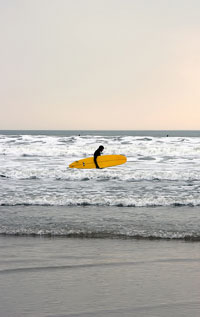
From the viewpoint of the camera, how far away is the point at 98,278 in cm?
611

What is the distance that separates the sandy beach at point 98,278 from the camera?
5000 millimetres

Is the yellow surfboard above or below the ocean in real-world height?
above

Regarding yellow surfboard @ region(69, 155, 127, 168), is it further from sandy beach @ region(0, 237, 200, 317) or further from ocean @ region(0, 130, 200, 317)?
sandy beach @ region(0, 237, 200, 317)

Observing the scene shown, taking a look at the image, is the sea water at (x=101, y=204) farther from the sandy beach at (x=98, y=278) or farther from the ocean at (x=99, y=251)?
the sandy beach at (x=98, y=278)

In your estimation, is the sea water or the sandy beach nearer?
the sandy beach

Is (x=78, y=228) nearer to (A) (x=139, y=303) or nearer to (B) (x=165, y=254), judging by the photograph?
(B) (x=165, y=254)

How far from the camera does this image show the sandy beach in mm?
5000

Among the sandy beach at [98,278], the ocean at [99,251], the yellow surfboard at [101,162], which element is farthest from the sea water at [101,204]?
the yellow surfboard at [101,162]

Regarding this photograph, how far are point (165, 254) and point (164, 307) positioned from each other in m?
2.43

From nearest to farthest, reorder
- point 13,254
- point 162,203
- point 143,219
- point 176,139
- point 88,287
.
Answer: point 88,287, point 13,254, point 143,219, point 162,203, point 176,139

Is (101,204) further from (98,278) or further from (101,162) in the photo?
(101,162)

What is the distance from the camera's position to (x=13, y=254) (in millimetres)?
7344

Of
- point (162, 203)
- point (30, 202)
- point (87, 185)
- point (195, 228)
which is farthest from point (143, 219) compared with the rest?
point (87, 185)

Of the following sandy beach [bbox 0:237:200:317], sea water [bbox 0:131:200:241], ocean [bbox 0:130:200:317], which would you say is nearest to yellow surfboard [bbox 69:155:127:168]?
sea water [bbox 0:131:200:241]
